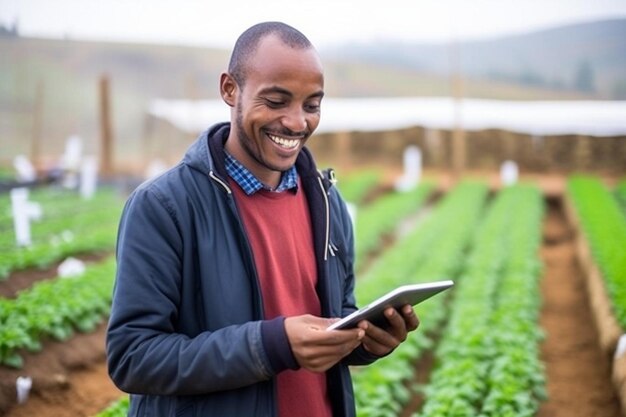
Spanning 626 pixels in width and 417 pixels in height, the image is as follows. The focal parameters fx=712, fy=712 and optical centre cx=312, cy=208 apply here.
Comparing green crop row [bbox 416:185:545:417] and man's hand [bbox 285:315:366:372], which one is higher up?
man's hand [bbox 285:315:366:372]

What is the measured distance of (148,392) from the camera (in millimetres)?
1919

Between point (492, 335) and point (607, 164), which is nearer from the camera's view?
point (492, 335)

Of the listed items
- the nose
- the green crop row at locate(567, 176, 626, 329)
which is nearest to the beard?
the nose

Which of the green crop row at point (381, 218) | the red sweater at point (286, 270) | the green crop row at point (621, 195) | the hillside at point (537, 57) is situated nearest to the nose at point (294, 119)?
the red sweater at point (286, 270)

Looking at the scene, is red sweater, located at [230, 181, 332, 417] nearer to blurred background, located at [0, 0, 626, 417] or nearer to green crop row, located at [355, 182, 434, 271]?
blurred background, located at [0, 0, 626, 417]

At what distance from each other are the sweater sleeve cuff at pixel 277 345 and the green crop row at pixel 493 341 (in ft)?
8.42

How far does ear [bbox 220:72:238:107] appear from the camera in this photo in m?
2.13

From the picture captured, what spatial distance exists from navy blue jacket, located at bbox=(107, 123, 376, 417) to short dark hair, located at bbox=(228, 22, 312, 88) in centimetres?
22

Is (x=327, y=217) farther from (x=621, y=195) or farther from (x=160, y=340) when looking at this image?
(x=621, y=195)

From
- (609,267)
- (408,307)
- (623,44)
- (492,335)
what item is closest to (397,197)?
(623,44)

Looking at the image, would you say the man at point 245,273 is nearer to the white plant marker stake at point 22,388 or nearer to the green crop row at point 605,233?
the white plant marker stake at point 22,388

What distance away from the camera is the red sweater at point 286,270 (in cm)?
207

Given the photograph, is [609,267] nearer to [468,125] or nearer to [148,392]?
[148,392]

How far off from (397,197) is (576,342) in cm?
905
